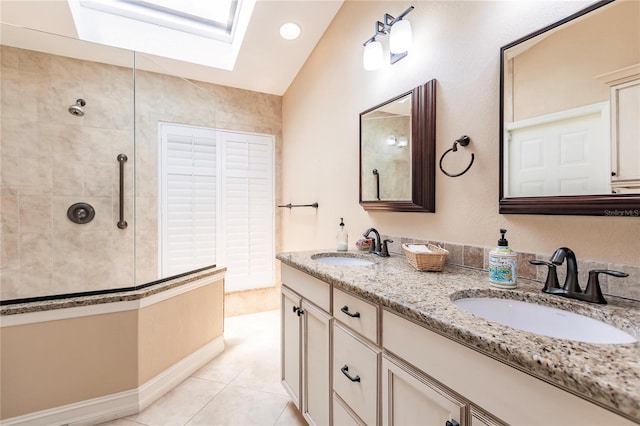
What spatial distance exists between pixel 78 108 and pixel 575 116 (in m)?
3.18

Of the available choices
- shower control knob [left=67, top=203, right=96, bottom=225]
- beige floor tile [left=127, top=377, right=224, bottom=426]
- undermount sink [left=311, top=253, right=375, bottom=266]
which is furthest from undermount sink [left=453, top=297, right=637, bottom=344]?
shower control knob [left=67, top=203, right=96, bottom=225]

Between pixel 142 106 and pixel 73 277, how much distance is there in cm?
141

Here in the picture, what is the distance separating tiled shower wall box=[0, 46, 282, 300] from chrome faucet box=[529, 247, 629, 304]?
7.31 ft

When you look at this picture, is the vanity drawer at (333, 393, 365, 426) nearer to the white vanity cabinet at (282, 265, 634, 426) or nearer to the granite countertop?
the white vanity cabinet at (282, 265, 634, 426)

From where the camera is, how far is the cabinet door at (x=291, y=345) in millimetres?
1556

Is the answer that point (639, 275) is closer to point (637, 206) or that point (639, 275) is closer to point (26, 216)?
point (637, 206)

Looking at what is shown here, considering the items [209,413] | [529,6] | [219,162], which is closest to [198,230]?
[219,162]

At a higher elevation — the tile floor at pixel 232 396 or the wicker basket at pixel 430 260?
the wicker basket at pixel 430 260

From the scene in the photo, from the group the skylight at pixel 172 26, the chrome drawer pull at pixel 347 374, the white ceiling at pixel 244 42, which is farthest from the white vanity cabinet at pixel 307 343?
the skylight at pixel 172 26

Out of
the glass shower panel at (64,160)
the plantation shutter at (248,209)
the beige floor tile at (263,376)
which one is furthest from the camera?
the plantation shutter at (248,209)

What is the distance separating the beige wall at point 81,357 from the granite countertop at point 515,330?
1206mm

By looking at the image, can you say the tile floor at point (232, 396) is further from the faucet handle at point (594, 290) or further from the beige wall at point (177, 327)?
the faucet handle at point (594, 290)

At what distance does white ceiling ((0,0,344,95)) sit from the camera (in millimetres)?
1993

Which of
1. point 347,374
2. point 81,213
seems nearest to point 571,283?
point 347,374
